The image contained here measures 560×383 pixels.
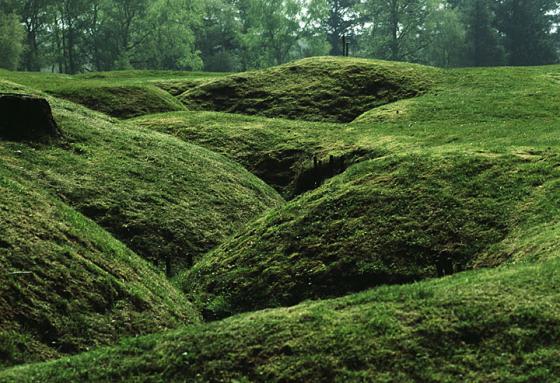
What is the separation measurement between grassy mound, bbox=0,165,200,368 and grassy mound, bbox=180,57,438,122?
33.5m

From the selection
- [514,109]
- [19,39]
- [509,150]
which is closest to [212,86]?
[514,109]

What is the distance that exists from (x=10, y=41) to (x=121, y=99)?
6863cm

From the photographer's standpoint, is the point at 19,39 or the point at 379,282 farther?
the point at 19,39

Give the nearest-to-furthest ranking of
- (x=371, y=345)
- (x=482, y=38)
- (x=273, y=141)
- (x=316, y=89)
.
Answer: (x=371, y=345) → (x=273, y=141) → (x=316, y=89) → (x=482, y=38)

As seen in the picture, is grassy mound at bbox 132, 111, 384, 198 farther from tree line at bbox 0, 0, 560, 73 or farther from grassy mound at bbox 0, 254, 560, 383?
tree line at bbox 0, 0, 560, 73

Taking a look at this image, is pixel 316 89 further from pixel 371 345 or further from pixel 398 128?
pixel 371 345

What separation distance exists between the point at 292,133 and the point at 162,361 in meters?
34.9

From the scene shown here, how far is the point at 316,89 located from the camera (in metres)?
Result: 63.7

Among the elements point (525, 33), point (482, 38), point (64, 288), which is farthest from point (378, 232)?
point (525, 33)

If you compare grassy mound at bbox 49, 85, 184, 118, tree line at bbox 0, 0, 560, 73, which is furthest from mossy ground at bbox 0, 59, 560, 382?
tree line at bbox 0, 0, 560, 73

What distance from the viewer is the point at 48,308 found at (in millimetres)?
22031

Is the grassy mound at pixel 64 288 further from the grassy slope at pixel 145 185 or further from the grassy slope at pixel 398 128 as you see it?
the grassy slope at pixel 398 128

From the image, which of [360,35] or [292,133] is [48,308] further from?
[360,35]

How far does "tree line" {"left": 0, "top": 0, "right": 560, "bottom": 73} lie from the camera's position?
140 meters
